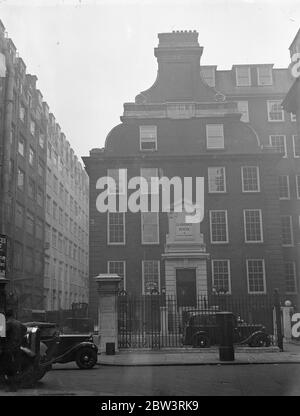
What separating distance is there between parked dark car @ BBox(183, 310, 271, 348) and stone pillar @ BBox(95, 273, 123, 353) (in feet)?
10.4

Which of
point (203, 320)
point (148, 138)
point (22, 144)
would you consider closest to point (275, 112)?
point (148, 138)

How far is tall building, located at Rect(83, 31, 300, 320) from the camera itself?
1151 inches

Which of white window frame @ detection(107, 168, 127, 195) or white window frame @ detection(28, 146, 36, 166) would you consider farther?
white window frame @ detection(28, 146, 36, 166)

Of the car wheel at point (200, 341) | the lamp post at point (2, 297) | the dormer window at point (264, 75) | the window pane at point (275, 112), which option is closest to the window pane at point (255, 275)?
the car wheel at point (200, 341)

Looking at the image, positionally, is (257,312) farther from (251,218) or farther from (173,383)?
(173,383)

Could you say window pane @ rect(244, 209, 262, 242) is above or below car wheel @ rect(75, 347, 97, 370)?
above

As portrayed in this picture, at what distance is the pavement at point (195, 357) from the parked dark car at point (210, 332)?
646 mm

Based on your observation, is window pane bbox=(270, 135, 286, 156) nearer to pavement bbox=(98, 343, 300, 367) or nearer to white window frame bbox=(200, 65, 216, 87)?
white window frame bbox=(200, 65, 216, 87)

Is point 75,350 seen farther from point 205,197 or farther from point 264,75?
point 264,75

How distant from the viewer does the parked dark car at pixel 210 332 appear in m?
18.3

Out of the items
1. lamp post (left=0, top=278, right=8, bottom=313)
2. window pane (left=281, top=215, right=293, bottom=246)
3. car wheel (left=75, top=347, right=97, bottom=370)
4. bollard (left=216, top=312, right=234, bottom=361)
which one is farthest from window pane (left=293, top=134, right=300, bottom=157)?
lamp post (left=0, top=278, right=8, bottom=313)

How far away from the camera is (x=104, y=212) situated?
29.9m

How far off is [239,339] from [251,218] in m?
12.3

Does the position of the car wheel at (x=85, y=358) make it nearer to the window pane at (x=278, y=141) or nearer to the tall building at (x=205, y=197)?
the tall building at (x=205, y=197)
